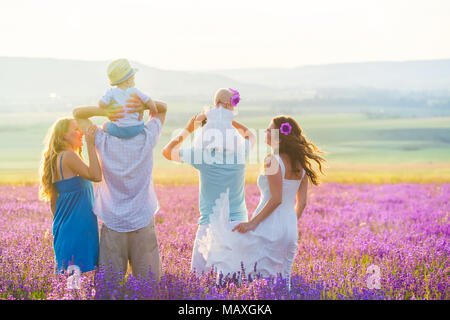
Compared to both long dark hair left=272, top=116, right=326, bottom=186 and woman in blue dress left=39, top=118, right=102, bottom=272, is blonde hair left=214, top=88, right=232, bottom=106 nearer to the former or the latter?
long dark hair left=272, top=116, right=326, bottom=186

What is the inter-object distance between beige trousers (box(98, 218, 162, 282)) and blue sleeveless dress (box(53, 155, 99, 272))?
0.11m

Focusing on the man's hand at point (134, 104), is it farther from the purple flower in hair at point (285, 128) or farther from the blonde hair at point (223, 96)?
the purple flower in hair at point (285, 128)

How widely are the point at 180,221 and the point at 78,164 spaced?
3691 millimetres

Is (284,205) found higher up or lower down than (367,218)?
higher up

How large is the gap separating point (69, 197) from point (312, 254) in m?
2.91

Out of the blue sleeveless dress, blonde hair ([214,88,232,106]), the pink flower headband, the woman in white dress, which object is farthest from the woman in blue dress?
the pink flower headband

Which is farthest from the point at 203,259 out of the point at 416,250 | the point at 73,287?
the point at 416,250

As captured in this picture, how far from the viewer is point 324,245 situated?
5.92 m

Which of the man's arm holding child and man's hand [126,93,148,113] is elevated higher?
man's hand [126,93,148,113]

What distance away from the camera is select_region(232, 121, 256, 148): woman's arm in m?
4.34

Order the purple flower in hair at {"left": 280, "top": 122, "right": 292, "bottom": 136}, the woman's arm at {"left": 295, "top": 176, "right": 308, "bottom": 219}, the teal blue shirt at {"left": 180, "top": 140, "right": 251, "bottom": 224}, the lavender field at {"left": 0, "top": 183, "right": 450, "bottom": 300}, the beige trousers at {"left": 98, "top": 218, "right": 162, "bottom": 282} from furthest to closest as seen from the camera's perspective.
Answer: the woman's arm at {"left": 295, "top": 176, "right": 308, "bottom": 219} < the teal blue shirt at {"left": 180, "top": 140, "right": 251, "bottom": 224} < the purple flower in hair at {"left": 280, "top": 122, "right": 292, "bottom": 136} < the beige trousers at {"left": 98, "top": 218, "right": 162, "bottom": 282} < the lavender field at {"left": 0, "top": 183, "right": 450, "bottom": 300}

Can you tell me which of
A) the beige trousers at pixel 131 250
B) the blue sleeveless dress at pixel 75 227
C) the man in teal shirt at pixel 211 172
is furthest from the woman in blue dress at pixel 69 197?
the man in teal shirt at pixel 211 172

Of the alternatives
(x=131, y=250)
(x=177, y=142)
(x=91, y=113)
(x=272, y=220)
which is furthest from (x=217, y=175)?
(x=91, y=113)
